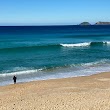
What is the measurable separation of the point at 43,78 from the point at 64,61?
34.0ft

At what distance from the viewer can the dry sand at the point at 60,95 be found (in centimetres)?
1661

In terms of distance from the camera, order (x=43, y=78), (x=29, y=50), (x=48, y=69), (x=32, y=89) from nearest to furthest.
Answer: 1. (x=32, y=89)
2. (x=43, y=78)
3. (x=48, y=69)
4. (x=29, y=50)

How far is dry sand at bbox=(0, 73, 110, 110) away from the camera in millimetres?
16609

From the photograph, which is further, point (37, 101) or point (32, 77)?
point (32, 77)

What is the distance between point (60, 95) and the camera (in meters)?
19.2

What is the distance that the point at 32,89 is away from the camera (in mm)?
21875

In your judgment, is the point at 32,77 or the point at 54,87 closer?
the point at 54,87

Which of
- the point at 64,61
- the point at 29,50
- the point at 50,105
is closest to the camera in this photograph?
the point at 50,105

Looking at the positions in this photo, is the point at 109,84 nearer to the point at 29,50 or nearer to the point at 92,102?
the point at 92,102

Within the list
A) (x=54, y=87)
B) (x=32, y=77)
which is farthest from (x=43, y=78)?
(x=54, y=87)

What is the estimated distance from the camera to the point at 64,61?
36500mm

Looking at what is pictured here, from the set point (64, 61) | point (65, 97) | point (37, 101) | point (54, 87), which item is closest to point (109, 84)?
point (54, 87)

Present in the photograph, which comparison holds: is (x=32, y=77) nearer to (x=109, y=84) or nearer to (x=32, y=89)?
(x=32, y=89)

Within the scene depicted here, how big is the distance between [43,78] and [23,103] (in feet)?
29.8
